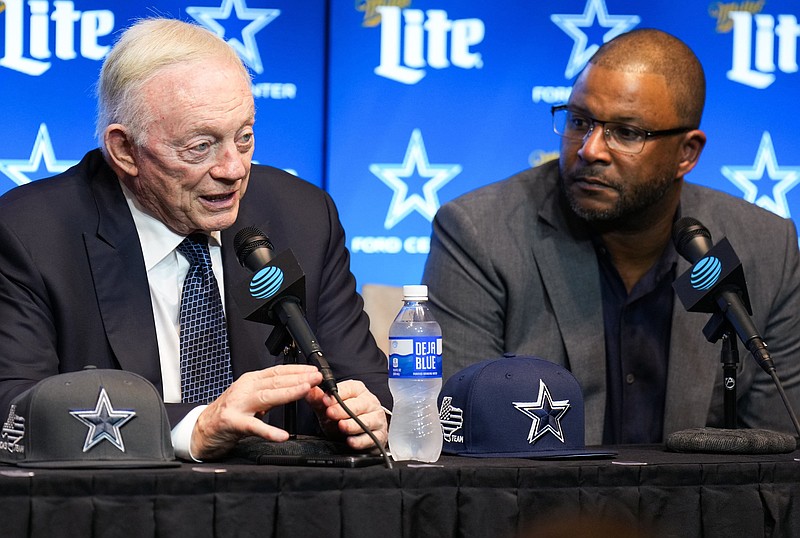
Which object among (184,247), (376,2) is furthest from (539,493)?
(376,2)

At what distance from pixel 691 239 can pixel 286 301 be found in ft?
2.82

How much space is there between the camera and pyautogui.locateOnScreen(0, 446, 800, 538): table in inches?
65.3


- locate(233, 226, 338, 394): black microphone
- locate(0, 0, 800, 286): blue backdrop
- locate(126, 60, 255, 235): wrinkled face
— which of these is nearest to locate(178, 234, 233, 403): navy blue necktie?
locate(126, 60, 255, 235): wrinkled face

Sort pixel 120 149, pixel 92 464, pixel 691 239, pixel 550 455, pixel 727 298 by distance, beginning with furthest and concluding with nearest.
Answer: pixel 120 149 < pixel 691 239 < pixel 727 298 < pixel 550 455 < pixel 92 464

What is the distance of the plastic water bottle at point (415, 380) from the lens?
1.98 meters

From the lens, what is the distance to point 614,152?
3.03m

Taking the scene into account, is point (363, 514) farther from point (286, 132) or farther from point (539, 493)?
point (286, 132)

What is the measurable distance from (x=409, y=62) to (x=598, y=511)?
2.71 m

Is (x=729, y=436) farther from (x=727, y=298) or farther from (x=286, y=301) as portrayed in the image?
(x=286, y=301)

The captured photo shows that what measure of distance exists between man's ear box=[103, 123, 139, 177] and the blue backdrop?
1.71 meters

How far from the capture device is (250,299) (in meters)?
1.92

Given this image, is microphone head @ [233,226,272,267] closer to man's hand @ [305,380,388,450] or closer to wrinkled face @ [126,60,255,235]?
man's hand @ [305,380,388,450]

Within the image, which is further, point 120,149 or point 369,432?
point 120,149

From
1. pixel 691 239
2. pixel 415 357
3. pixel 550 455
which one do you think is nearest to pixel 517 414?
pixel 550 455
